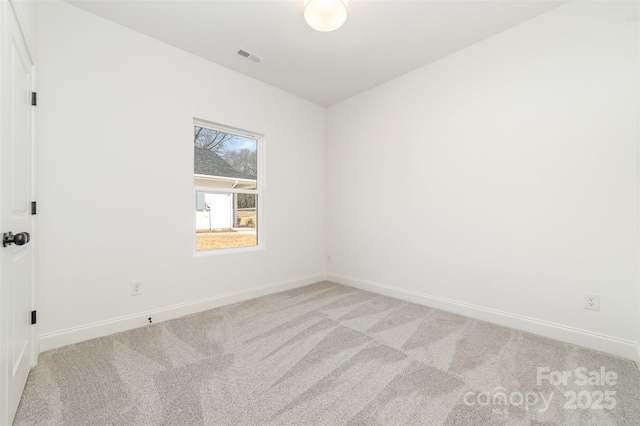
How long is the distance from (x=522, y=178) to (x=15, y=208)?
148 inches

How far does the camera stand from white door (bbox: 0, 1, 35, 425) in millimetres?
1261

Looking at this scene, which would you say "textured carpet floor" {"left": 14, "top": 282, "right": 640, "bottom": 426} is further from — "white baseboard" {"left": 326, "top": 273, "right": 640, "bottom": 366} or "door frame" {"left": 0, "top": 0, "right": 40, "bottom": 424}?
"door frame" {"left": 0, "top": 0, "right": 40, "bottom": 424}

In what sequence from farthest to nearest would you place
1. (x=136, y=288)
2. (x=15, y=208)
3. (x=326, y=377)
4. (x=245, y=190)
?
1. (x=245, y=190)
2. (x=136, y=288)
3. (x=326, y=377)
4. (x=15, y=208)

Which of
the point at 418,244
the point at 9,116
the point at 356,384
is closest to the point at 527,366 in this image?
Answer: the point at 356,384

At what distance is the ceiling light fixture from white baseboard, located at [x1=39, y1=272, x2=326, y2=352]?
9.60 ft

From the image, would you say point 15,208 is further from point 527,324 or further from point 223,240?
point 527,324

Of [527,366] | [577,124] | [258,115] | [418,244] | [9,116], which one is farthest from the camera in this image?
[258,115]

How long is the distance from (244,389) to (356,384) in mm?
703

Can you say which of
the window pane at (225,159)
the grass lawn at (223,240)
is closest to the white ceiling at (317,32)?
the window pane at (225,159)

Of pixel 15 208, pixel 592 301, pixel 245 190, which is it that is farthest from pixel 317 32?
pixel 592 301

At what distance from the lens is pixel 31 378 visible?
1.70 metres

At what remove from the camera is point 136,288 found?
8.21ft

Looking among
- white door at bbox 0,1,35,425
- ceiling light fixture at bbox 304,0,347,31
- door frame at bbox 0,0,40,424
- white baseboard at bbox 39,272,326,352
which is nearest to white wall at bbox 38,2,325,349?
white baseboard at bbox 39,272,326,352

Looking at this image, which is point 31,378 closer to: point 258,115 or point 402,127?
point 258,115
